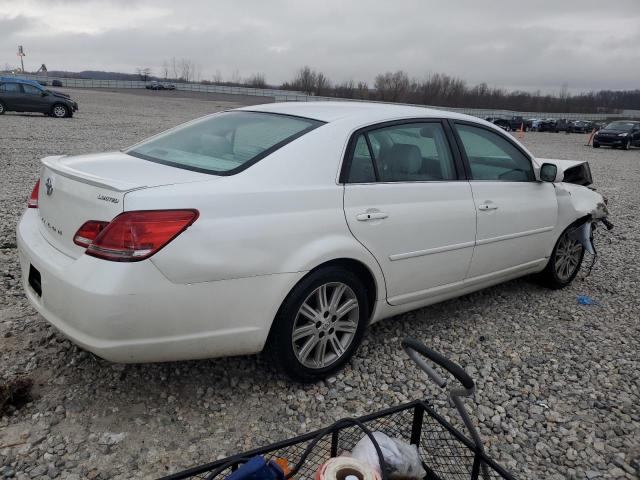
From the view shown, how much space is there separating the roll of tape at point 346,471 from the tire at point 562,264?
371 centimetres

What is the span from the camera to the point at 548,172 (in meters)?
4.22

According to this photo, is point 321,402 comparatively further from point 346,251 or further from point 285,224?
point 285,224

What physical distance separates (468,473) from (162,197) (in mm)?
1904

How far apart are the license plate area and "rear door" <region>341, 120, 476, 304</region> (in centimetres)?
165

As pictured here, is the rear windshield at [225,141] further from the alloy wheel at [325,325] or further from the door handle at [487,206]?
the door handle at [487,206]

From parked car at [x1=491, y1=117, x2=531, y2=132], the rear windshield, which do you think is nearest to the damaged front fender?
the rear windshield

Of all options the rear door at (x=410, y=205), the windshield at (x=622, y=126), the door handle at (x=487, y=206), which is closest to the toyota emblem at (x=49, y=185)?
the rear door at (x=410, y=205)

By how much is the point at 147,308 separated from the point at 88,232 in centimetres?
47

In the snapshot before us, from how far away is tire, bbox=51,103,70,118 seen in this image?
812 inches

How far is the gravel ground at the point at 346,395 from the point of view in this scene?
96.7 inches

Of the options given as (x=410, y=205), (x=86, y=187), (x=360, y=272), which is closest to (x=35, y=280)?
(x=86, y=187)

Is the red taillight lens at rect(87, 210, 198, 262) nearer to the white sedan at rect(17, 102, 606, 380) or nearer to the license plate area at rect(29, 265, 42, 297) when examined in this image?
the white sedan at rect(17, 102, 606, 380)

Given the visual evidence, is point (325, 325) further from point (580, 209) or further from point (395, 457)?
point (580, 209)

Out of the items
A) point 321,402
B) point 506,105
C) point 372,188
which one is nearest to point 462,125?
point 372,188
